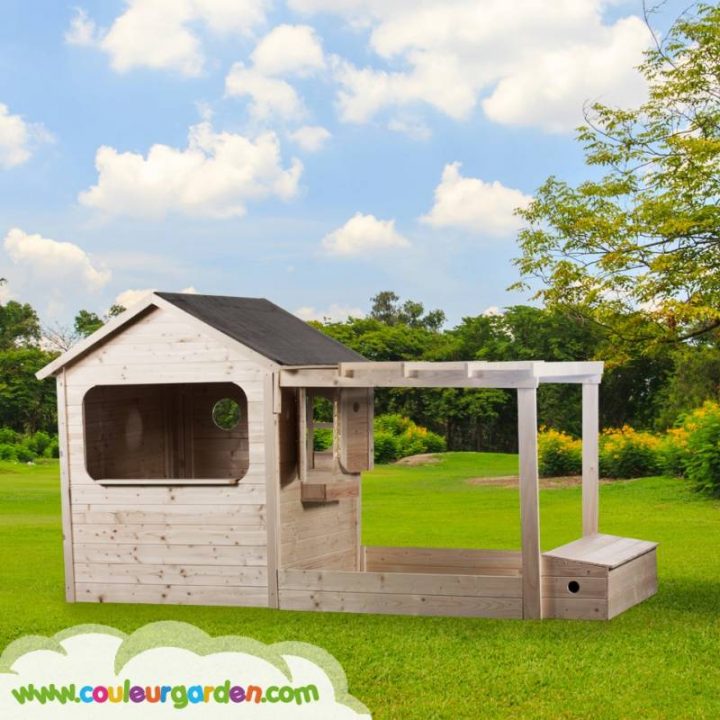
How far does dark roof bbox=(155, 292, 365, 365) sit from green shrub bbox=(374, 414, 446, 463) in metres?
15.3

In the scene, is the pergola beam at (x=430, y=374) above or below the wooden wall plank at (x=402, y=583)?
above

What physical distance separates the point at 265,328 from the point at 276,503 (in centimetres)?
183

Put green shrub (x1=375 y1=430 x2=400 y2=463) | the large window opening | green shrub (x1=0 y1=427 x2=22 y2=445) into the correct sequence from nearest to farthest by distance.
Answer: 1. the large window opening
2. green shrub (x1=375 y1=430 x2=400 y2=463)
3. green shrub (x1=0 y1=427 x2=22 y2=445)

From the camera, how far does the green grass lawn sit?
6.64m

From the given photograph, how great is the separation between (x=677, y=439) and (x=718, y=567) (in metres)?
8.05

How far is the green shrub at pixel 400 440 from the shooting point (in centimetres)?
2686

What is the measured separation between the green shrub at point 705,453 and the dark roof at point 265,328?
24.9 feet

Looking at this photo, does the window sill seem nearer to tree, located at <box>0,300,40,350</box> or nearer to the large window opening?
the large window opening

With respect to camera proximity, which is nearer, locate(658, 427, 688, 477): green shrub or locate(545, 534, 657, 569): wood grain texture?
locate(545, 534, 657, 569): wood grain texture

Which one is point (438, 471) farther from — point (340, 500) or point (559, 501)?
point (340, 500)

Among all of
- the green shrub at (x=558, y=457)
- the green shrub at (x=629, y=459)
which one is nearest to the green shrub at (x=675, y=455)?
the green shrub at (x=629, y=459)

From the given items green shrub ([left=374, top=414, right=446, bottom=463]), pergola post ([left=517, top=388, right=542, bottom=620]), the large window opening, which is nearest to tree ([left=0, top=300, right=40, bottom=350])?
green shrub ([left=374, top=414, right=446, bottom=463])

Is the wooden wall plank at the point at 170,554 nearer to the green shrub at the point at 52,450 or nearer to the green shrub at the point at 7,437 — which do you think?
the green shrub at the point at 52,450

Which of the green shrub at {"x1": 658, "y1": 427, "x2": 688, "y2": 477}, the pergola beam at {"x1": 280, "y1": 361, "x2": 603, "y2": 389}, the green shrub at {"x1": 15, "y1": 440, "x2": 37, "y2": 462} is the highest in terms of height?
the pergola beam at {"x1": 280, "y1": 361, "x2": 603, "y2": 389}
